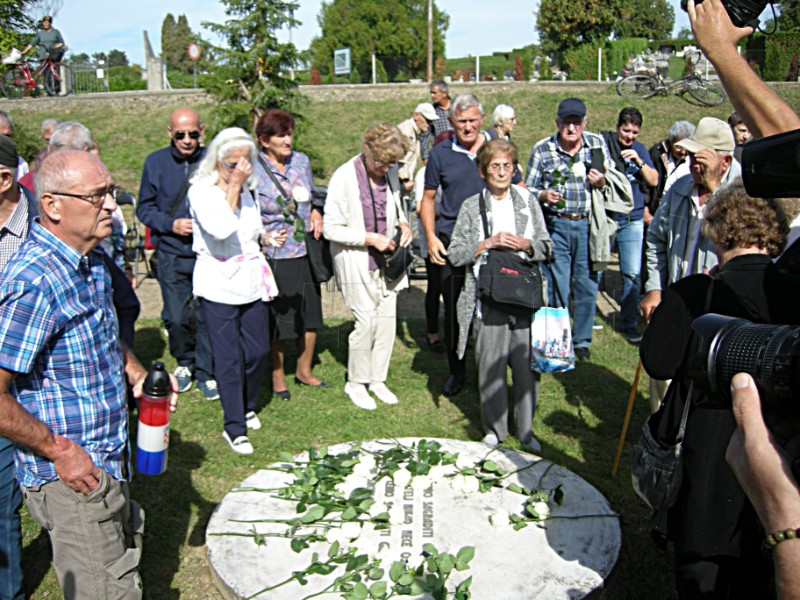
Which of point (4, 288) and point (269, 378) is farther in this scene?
point (269, 378)

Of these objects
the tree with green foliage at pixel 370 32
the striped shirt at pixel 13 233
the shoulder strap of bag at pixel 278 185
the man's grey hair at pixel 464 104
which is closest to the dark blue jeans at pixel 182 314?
the shoulder strap of bag at pixel 278 185

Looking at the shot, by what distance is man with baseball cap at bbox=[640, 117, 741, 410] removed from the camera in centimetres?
467

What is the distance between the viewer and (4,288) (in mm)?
2551

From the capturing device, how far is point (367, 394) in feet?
19.8

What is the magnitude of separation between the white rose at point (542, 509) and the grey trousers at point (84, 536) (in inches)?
80.7

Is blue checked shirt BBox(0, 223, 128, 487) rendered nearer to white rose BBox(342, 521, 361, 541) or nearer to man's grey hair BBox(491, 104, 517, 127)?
white rose BBox(342, 521, 361, 541)

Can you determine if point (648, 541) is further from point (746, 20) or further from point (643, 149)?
point (643, 149)

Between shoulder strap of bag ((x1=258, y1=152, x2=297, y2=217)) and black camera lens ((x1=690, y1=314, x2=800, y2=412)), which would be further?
shoulder strap of bag ((x1=258, y1=152, x2=297, y2=217))

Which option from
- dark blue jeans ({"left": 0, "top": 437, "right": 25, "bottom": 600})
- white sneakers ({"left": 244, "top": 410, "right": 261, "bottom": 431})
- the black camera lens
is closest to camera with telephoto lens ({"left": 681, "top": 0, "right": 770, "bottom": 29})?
the black camera lens

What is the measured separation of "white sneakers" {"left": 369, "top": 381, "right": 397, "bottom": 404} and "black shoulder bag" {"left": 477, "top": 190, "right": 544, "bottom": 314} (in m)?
1.48

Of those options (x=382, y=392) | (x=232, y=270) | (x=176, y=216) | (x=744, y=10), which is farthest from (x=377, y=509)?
(x=176, y=216)

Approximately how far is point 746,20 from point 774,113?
18.5 inches

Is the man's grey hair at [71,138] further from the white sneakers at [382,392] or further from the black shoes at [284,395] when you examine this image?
the white sneakers at [382,392]

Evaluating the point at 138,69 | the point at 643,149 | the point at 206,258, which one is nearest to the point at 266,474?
the point at 206,258
